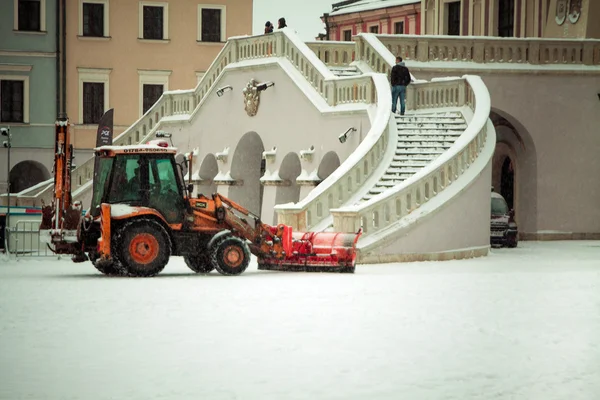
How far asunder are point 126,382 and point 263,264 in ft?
44.8

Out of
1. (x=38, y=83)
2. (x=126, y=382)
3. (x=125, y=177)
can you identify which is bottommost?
(x=126, y=382)

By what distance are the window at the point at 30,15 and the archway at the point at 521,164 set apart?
60.0ft

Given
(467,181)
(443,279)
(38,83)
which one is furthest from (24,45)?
(443,279)

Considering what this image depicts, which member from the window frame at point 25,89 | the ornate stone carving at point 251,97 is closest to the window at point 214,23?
the window frame at point 25,89

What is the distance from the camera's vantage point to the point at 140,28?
51.5 metres

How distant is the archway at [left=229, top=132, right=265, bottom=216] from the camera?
4084 cm

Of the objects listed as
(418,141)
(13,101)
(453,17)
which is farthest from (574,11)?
(13,101)

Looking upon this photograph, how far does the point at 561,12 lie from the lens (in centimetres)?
4197

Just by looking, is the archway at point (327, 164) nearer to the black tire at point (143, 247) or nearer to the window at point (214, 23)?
the black tire at point (143, 247)

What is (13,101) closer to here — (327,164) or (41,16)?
(41,16)

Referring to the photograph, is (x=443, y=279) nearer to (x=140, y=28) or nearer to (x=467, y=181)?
(x=467, y=181)

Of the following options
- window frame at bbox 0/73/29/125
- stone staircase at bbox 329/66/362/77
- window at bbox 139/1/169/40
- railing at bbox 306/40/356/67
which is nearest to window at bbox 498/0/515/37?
railing at bbox 306/40/356/67

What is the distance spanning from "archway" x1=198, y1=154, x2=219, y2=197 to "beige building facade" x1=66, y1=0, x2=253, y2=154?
27.8ft

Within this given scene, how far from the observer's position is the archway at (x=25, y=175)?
1999 inches
